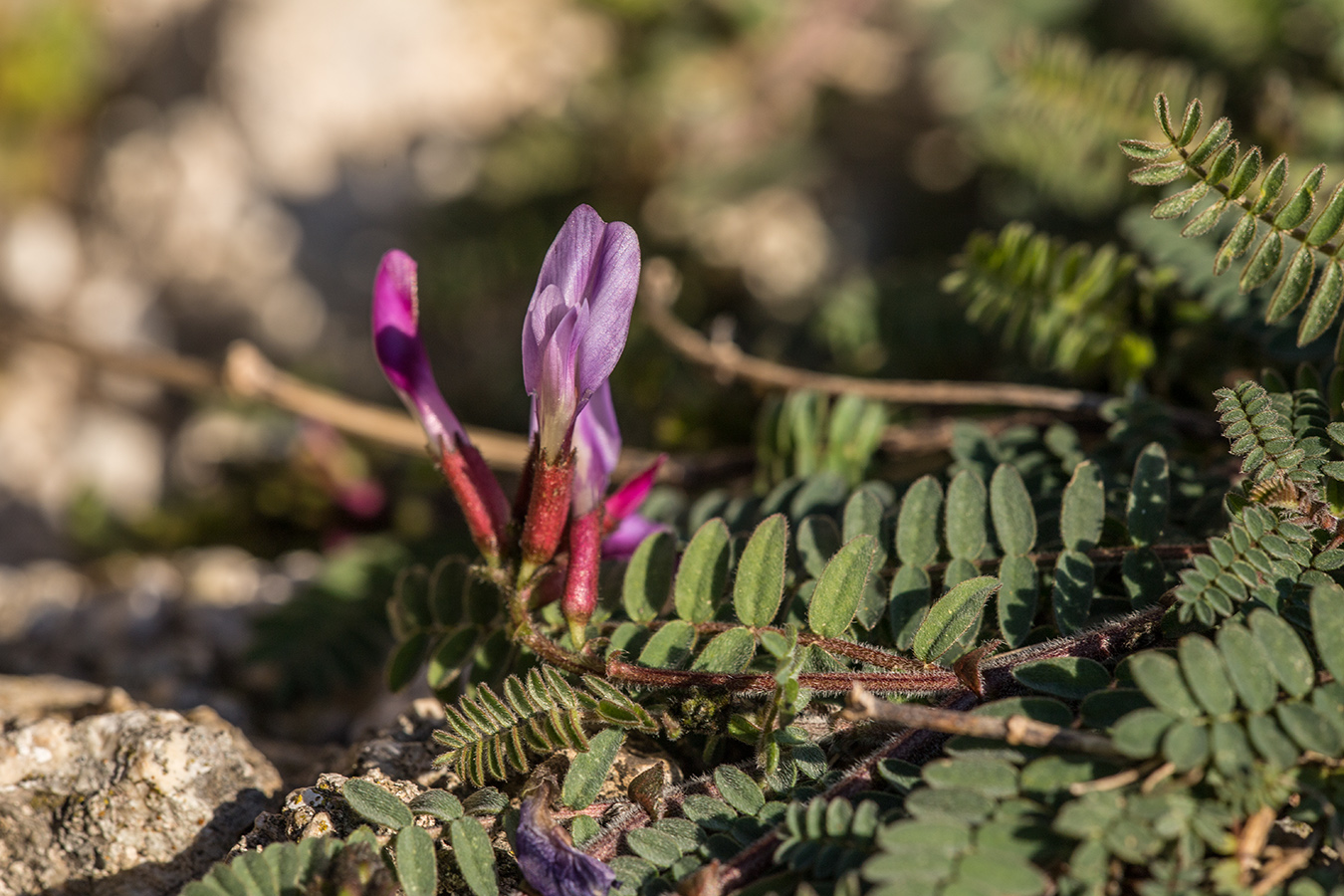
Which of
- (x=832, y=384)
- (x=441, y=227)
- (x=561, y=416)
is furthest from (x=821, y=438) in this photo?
(x=441, y=227)

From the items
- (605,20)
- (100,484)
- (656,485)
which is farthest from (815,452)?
(100,484)

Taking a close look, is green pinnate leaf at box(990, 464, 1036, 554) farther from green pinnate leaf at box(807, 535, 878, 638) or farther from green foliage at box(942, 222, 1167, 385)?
green foliage at box(942, 222, 1167, 385)

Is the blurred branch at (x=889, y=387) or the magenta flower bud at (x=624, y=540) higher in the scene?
the blurred branch at (x=889, y=387)

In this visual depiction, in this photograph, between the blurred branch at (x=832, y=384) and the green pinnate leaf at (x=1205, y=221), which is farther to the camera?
the blurred branch at (x=832, y=384)

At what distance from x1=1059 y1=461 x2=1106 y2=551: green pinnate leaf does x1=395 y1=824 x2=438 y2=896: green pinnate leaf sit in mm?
1121

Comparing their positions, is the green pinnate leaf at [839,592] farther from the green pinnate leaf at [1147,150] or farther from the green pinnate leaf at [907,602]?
the green pinnate leaf at [1147,150]

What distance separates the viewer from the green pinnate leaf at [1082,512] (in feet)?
5.61

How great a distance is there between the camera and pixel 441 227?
4250mm

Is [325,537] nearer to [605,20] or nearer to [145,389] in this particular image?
[145,389]

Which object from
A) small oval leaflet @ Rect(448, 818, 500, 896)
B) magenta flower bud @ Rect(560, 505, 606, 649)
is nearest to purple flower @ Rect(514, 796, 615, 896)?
small oval leaflet @ Rect(448, 818, 500, 896)

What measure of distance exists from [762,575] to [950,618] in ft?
0.99

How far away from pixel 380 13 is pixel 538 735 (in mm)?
4460

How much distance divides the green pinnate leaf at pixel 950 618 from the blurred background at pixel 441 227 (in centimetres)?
90

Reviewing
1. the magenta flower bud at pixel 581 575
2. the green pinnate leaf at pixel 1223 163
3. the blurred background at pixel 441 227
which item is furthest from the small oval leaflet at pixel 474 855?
the green pinnate leaf at pixel 1223 163
